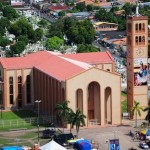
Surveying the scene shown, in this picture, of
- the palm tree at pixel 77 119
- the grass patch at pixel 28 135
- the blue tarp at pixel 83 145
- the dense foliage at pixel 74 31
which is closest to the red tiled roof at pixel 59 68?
the palm tree at pixel 77 119

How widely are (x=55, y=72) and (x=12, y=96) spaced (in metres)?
9.85

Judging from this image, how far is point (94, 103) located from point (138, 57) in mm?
8319

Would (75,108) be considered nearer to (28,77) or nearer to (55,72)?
(55,72)

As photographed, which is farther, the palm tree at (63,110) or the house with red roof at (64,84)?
the house with red roof at (64,84)

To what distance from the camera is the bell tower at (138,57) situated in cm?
9875

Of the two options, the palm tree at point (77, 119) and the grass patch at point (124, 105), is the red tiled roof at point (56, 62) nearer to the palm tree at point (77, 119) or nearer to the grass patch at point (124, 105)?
the grass patch at point (124, 105)

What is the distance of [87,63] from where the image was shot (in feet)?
351

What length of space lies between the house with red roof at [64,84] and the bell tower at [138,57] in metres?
3.49

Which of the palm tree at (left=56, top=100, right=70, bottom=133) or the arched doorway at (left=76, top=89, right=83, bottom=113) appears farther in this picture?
the arched doorway at (left=76, top=89, right=83, bottom=113)

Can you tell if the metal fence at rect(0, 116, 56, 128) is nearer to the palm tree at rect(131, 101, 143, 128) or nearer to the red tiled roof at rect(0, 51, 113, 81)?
the red tiled roof at rect(0, 51, 113, 81)

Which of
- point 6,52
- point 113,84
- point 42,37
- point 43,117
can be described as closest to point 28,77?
point 43,117

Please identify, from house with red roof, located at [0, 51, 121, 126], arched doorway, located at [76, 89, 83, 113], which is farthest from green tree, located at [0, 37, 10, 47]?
arched doorway, located at [76, 89, 83, 113]

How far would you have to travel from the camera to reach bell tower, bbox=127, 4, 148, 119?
98.8 meters

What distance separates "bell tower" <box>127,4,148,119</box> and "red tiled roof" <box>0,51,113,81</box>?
20.0 feet
